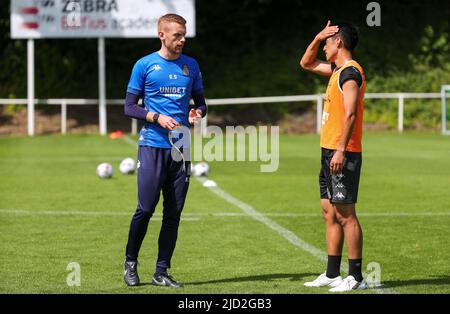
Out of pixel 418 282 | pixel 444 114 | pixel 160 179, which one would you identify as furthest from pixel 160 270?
pixel 444 114

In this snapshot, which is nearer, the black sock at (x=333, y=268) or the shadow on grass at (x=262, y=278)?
the black sock at (x=333, y=268)

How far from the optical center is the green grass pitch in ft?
29.4

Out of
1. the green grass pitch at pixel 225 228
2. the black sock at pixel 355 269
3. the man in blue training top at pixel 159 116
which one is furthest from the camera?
the green grass pitch at pixel 225 228

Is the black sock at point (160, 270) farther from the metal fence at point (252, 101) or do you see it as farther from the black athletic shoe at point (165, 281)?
the metal fence at point (252, 101)

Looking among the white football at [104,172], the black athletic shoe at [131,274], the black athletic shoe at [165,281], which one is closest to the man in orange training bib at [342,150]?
the black athletic shoe at [165,281]

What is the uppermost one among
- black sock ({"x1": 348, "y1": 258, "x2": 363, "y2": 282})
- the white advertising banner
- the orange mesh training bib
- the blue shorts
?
the white advertising banner

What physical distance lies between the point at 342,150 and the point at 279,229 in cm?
415

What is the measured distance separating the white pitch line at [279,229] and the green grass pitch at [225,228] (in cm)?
10

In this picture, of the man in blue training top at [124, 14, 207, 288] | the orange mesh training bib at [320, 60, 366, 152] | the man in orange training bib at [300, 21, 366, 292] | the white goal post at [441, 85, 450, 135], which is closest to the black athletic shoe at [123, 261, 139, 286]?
the man in blue training top at [124, 14, 207, 288]

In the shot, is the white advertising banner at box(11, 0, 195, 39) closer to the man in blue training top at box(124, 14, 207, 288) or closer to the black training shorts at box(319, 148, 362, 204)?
the man in blue training top at box(124, 14, 207, 288)

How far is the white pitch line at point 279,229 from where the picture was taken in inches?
396
